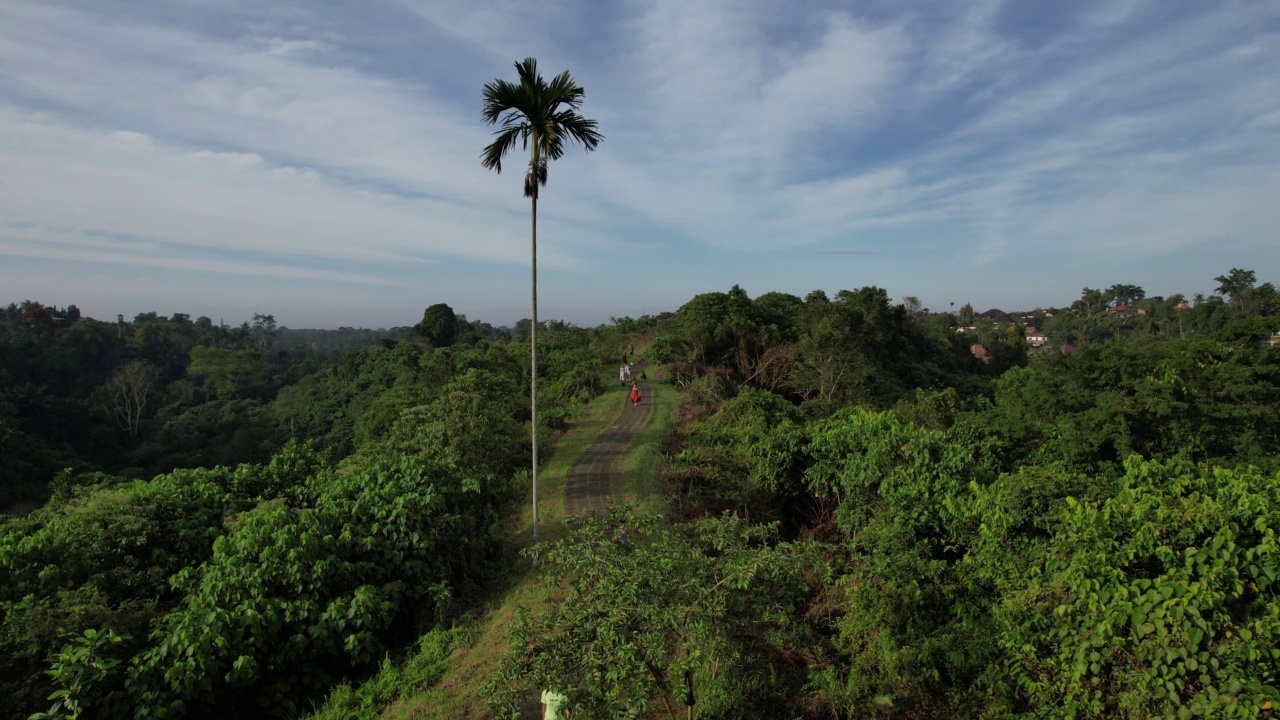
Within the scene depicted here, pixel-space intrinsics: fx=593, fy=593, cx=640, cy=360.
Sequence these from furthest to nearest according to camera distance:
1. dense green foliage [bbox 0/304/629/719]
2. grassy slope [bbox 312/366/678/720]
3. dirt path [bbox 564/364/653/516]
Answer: dirt path [bbox 564/364/653/516], grassy slope [bbox 312/366/678/720], dense green foliage [bbox 0/304/629/719]

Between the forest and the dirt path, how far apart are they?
1.19m

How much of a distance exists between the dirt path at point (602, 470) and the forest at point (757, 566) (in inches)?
47.0

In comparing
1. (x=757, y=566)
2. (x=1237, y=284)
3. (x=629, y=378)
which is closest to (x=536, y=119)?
(x=757, y=566)

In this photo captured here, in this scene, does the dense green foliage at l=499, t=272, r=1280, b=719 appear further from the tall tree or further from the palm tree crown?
the tall tree

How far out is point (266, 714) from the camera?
283 inches

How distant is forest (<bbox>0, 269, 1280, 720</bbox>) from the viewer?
218 inches

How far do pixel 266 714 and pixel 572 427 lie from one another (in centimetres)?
1218

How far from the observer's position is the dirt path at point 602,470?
1259 centimetres

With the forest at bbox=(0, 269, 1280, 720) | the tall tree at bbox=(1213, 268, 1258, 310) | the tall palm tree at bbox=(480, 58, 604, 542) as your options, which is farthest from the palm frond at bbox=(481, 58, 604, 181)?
the tall tree at bbox=(1213, 268, 1258, 310)

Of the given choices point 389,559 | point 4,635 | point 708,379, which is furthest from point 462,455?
point 708,379

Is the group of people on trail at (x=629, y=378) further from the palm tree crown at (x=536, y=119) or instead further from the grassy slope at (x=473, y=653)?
the palm tree crown at (x=536, y=119)

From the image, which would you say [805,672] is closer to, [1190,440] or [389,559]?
[389,559]

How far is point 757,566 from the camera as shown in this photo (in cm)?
478

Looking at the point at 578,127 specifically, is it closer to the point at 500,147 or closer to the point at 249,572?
the point at 500,147
